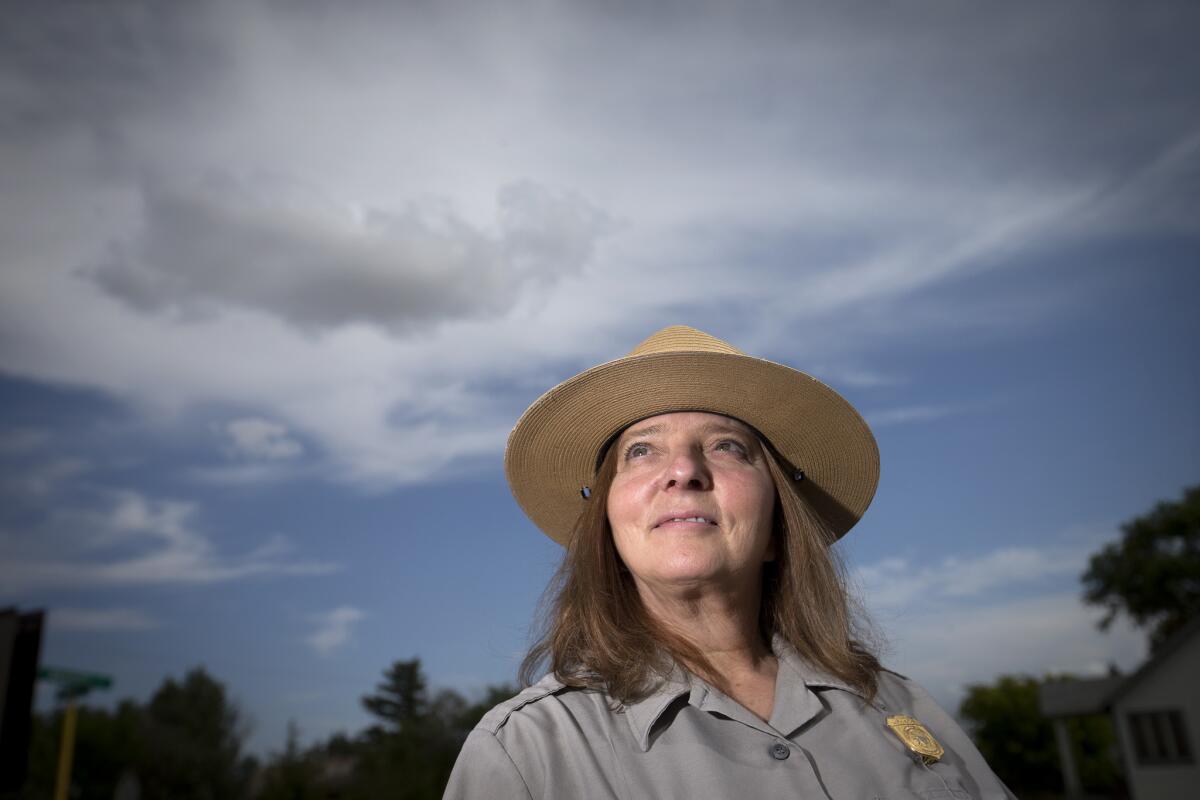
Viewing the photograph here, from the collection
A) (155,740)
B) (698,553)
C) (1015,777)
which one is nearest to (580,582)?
(698,553)

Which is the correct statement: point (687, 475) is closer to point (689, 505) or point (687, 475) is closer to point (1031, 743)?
point (689, 505)

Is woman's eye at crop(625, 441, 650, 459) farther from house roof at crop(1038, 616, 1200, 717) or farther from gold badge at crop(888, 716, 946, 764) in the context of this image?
house roof at crop(1038, 616, 1200, 717)

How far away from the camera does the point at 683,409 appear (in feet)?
9.51

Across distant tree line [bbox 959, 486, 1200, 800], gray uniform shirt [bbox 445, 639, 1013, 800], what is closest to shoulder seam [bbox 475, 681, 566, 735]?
gray uniform shirt [bbox 445, 639, 1013, 800]

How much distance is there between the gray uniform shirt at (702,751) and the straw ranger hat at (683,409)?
0.90m

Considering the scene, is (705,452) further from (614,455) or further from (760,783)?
(760,783)

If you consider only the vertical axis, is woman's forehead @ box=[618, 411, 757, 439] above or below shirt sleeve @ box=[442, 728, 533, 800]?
above

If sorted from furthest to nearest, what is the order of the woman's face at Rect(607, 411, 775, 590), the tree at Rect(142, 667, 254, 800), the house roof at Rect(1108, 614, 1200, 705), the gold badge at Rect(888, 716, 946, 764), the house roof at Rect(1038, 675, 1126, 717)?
1. the tree at Rect(142, 667, 254, 800)
2. the house roof at Rect(1038, 675, 1126, 717)
3. the house roof at Rect(1108, 614, 1200, 705)
4. the woman's face at Rect(607, 411, 775, 590)
5. the gold badge at Rect(888, 716, 946, 764)

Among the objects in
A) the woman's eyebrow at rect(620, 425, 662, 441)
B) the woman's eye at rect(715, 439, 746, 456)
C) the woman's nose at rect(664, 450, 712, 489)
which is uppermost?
the woman's eyebrow at rect(620, 425, 662, 441)

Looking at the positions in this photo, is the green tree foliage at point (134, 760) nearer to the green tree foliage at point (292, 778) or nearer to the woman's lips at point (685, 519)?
the green tree foliage at point (292, 778)

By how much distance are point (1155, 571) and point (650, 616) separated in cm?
4188

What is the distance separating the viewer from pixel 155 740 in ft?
135

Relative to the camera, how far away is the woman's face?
2.54m

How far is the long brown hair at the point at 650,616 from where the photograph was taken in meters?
2.41
